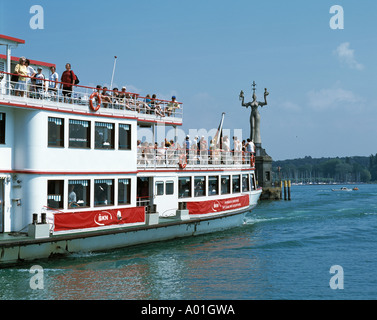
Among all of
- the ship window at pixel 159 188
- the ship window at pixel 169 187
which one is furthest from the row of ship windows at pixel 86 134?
the ship window at pixel 169 187

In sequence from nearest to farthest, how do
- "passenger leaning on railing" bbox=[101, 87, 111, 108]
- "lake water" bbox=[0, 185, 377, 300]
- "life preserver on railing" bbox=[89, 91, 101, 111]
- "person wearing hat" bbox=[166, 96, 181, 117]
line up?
"lake water" bbox=[0, 185, 377, 300]
"life preserver on railing" bbox=[89, 91, 101, 111]
"passenger leaning on railing" bbox=[101, 87, 111, 108]
"person wearing hat" bbox=[166, 96, 181, 117]

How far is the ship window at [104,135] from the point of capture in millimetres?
19438

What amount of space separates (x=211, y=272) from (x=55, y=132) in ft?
26.8

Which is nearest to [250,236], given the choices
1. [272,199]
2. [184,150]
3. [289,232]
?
[289,232]

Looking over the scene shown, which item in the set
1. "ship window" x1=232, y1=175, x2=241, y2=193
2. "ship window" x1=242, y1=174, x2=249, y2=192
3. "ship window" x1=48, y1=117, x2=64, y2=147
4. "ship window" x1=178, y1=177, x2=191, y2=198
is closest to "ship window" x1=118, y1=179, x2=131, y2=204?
"ship window" x1=48, y1=117, x2=64, y2=147

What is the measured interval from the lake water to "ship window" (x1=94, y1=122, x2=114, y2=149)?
4575 mm

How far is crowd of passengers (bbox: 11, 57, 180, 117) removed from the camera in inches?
675

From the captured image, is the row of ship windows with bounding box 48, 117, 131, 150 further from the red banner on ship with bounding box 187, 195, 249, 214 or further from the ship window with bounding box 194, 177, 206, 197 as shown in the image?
the ship window with bounding box 194, 177, 206, 197

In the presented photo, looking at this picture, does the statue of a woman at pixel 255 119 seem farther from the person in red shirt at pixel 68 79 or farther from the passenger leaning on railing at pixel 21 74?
the passenger leaning on railing at pixel 21 74

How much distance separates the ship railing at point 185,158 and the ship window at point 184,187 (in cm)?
83

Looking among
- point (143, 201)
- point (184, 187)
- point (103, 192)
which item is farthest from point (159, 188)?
point (103, 192)

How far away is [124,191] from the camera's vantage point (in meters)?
20.9

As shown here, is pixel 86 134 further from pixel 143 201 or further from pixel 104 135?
pixel 143 201

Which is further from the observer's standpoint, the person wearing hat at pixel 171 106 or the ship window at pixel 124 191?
the person wearing hat at pixel 171 106
